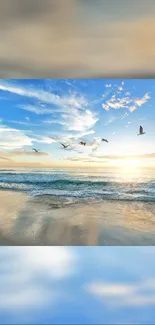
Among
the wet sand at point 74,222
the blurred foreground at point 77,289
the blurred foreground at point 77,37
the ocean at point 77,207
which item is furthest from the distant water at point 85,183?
the blurred foreground at point 77,289

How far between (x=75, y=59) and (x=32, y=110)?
2.33 metres

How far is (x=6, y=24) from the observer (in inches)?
165

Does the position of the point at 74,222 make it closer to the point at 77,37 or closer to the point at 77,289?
the point at 77,37

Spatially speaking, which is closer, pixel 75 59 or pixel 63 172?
pixel 75 59

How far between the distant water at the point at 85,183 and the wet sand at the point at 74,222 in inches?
5.9

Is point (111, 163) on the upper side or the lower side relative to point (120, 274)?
upper

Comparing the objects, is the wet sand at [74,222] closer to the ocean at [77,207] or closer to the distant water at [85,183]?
the ocean at [77,207]

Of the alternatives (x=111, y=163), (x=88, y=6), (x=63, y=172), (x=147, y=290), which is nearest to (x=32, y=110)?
(x=63, y=172)

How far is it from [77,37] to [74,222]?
11.3 ft

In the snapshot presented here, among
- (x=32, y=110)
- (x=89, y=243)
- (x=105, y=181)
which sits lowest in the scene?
(x=89, y=243)

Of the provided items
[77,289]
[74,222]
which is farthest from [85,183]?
[77,289]

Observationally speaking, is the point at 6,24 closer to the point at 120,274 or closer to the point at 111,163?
the point at 120,274

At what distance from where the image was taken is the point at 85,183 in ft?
24.5

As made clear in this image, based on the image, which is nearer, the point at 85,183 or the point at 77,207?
the point at 77,207
